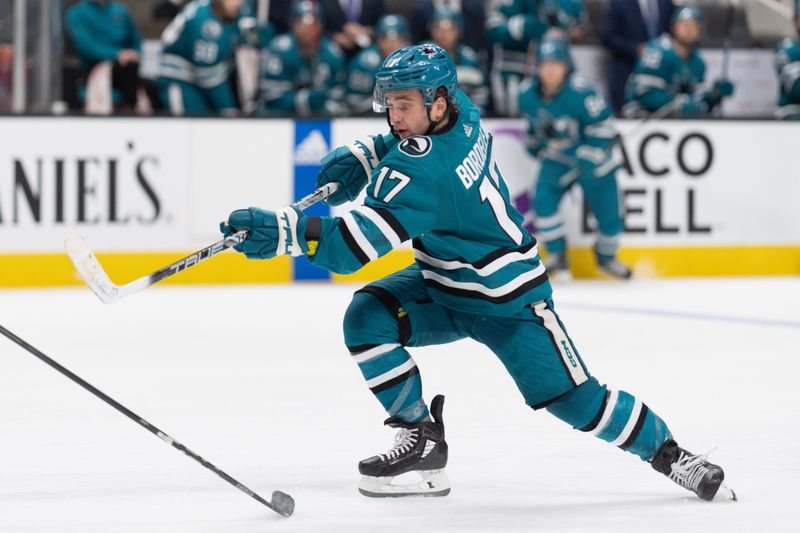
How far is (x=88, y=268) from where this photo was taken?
2734 millimetres

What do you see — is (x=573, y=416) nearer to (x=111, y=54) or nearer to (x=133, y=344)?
(x=133, y=344)

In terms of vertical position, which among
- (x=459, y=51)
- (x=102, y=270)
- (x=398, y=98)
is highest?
(x=459, y=51)

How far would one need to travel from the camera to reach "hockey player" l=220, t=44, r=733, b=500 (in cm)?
306

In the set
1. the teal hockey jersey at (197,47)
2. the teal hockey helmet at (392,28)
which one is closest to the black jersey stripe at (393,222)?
the teal hockey jersey at (197,47)

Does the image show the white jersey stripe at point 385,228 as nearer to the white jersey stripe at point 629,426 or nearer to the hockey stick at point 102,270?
the hockey stick at point 102,270

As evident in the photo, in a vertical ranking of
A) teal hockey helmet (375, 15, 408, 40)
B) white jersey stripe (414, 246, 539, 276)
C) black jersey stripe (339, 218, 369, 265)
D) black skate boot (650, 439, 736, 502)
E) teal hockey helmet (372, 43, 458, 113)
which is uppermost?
teal hockey helmet (375, 15, 408, 40)

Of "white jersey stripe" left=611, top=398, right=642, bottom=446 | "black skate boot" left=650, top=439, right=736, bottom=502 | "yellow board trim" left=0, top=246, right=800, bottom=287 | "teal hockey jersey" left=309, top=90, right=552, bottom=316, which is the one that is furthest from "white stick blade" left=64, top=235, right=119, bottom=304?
"yellow board trim" left=0, top=246, right=800, bottom=287

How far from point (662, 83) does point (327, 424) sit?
566cm

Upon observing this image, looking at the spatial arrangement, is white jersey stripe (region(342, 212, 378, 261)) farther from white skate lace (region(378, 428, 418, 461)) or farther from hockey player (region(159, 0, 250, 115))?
hockey player (region(159, 0, 250, 115))

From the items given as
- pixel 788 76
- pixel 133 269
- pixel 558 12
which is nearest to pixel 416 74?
pixel 133 269

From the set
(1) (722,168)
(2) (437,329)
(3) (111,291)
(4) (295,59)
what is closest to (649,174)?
(1) (722,168)

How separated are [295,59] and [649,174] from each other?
7.60ft

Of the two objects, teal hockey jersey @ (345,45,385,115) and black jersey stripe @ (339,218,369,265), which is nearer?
black jersey stripe @ (339,218,369,265)

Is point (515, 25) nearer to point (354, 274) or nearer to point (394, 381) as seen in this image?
point (354, 274)
